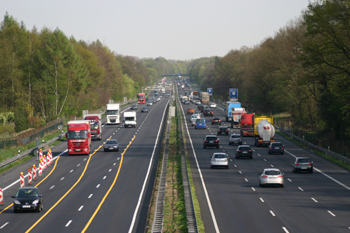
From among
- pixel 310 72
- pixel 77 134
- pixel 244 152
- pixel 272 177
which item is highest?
pixel 310 72

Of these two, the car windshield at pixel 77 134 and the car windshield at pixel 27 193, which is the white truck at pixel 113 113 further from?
the car windshield at pixel 27 193

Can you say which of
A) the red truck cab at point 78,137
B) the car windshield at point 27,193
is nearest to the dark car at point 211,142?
the red truck cab at point 78,137

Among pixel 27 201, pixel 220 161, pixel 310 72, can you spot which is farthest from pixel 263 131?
pixel 27 201

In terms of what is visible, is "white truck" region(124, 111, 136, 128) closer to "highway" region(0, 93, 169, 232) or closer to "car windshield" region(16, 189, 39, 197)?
"highway" region(0, 93, 169, 232)

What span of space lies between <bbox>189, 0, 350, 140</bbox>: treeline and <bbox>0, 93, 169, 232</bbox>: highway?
20.1 metres

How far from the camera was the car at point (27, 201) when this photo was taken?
2838 centimetres

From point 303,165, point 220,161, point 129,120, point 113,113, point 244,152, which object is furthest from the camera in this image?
point 113,113

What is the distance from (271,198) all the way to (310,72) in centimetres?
2865

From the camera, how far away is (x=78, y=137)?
54812 mm

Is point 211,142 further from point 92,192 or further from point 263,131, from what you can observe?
→ point 92,192

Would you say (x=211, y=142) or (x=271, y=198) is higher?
(x=211, y=142)

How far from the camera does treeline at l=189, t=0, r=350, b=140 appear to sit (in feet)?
168

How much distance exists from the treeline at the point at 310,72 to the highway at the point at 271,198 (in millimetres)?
8809

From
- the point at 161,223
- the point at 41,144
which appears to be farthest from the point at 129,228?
the point at 41,144
